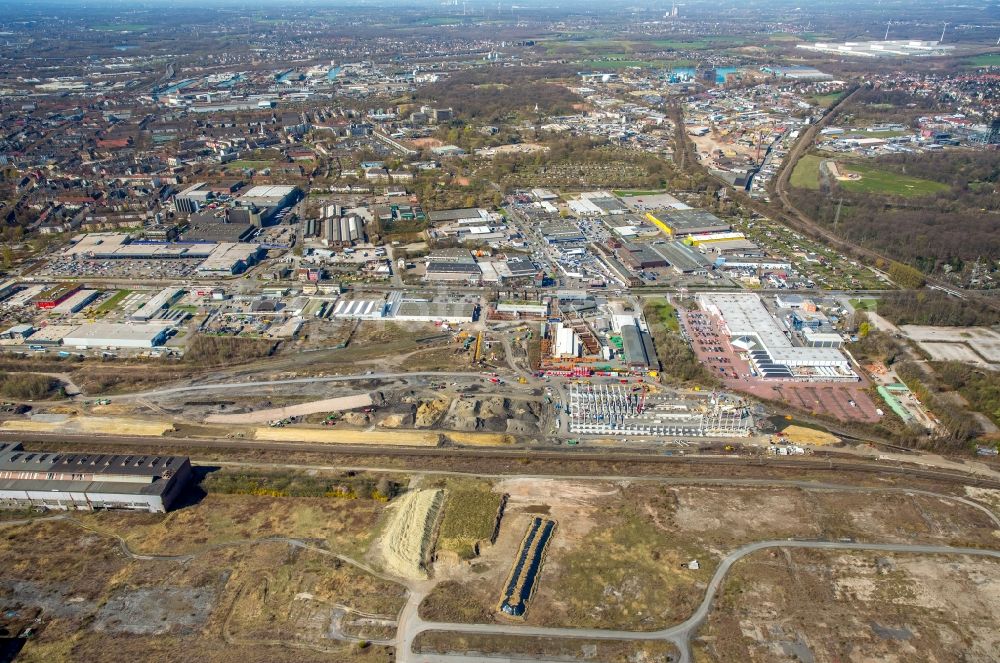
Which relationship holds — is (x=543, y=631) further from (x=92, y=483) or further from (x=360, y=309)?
(x=360, y=309)

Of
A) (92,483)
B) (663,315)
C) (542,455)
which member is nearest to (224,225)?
(92,483)

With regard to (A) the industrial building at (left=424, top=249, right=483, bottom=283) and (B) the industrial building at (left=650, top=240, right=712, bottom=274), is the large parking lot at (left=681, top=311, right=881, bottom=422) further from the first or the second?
(A) the industrial building at (left=424, top=249, right=483, bottom=283)

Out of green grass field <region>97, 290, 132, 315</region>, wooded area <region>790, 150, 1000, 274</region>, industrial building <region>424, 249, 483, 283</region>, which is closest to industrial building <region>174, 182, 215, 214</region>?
green grass field <region>97, 290, 132, 315</region>

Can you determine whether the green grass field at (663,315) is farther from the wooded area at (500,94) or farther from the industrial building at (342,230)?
the wooded area at (500,94)

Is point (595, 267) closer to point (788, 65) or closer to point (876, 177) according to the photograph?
point (876, 177)

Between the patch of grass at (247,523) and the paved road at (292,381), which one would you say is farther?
the paved road at (292,381)

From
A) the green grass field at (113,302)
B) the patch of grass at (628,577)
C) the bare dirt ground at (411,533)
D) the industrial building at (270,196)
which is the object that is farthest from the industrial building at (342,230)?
the patch of grass at (628,577)

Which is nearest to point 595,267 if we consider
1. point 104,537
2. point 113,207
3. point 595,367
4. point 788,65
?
point 595,367
